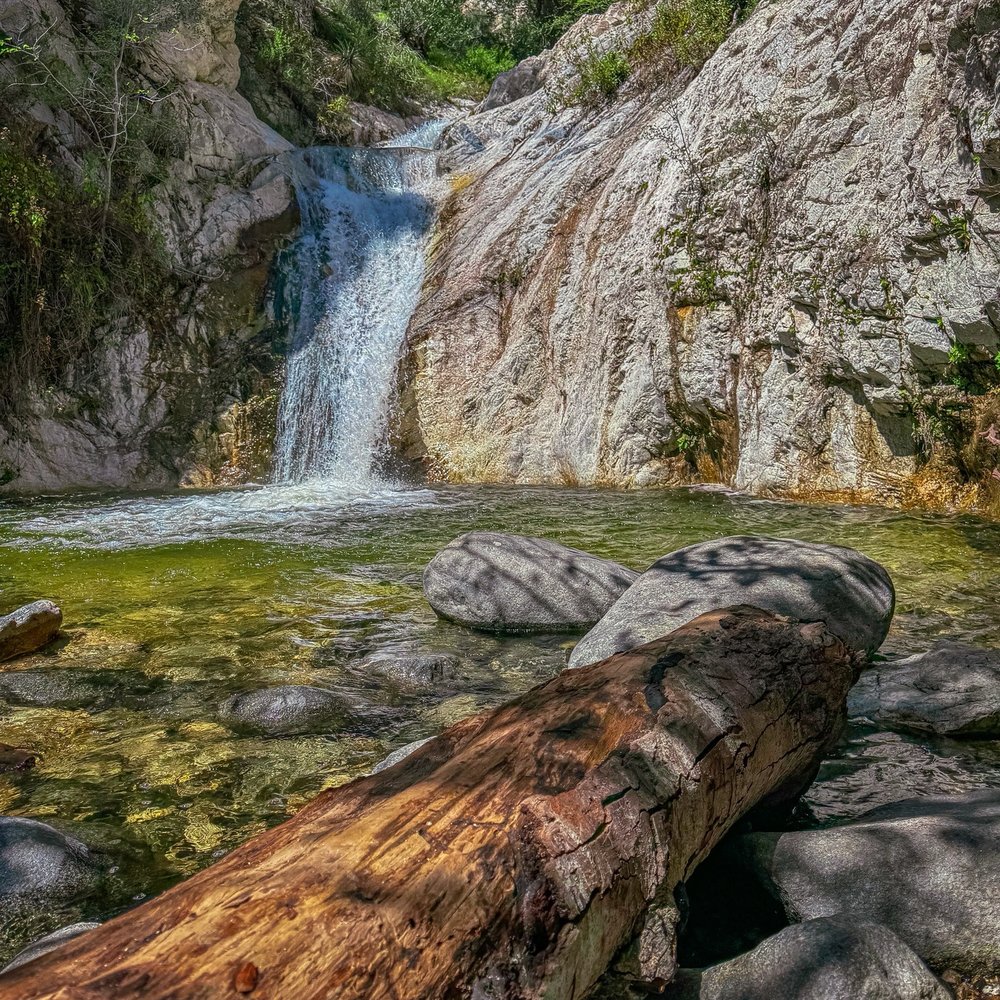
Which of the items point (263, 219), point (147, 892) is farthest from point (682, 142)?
point (147, 892)

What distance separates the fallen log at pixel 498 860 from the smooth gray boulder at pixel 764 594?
1.40 m

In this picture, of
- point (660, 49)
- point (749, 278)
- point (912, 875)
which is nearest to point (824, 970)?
point (912, 875)

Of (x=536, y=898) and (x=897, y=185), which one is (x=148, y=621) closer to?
(x=536, y=898)

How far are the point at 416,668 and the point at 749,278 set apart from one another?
23.6ft

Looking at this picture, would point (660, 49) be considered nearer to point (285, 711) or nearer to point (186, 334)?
point (186, 334)

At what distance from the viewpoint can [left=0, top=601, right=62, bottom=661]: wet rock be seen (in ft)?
14.0

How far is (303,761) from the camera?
3.05 metres

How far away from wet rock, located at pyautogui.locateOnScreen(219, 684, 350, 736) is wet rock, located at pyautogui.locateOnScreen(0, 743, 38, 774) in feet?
2.28

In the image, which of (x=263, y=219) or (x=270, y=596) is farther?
(x=263, y=219)

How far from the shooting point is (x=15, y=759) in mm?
3070

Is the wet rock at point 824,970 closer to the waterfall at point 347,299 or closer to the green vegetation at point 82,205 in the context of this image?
the waterfall at point 347,299

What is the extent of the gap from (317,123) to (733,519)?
14.3 meters

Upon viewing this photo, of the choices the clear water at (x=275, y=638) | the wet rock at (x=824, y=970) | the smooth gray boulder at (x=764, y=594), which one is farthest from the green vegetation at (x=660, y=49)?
the wet rock at (x=824, y=970)

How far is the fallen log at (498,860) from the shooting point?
1.33m
